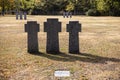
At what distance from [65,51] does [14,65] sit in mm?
3153

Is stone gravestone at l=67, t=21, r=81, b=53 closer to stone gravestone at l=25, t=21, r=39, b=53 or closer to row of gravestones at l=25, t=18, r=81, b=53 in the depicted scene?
row of gravestones at l=25, t=18, r=81, b=53

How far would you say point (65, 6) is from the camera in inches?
3543

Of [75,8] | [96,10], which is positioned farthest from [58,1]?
[96,10]

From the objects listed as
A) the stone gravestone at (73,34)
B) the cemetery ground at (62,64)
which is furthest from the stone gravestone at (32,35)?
the stone gravestone at (73,34)

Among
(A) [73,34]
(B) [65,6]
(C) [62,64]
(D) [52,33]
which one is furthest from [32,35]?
(B) [65,6]

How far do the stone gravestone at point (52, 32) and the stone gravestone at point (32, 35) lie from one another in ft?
1.29

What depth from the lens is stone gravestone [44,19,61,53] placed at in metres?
11.5

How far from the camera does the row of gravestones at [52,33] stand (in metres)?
11.5

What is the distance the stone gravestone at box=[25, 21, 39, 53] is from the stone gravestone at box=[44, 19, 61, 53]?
0.39 meters

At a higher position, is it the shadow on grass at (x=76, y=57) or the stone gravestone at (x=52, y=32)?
the stone gravestone at (x=52, y=32)

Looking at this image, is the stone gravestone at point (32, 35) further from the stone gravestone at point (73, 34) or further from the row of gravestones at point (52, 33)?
the stone gravestone at point (73, 34)

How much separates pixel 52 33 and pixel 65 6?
3108 inches

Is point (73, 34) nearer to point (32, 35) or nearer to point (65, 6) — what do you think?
point (32, 35)

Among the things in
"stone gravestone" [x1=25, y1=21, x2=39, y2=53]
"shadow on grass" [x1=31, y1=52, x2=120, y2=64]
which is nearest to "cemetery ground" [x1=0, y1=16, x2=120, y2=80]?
"shadow on grass" [x1=31, y1=52, x2=120, y2=64]
